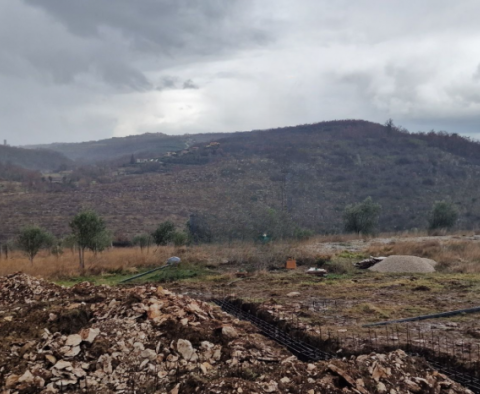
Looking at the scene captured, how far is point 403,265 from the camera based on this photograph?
14086 millimetres

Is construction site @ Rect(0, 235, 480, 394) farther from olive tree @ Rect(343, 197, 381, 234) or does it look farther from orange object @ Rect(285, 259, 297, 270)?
olive tree @ Rect(343, 197, 381, 234)

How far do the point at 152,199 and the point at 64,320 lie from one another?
129ft

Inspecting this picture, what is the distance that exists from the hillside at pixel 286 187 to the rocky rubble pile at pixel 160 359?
656 inches

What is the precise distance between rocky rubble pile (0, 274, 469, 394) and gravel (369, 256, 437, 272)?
8.12 meters

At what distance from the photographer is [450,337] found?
704cm

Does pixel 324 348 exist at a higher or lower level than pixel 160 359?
lower

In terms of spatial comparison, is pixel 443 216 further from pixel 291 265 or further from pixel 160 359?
pixel 160 359

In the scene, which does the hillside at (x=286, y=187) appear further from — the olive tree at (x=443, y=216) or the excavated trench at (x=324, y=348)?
the excavated trench at (x=324, y=348)

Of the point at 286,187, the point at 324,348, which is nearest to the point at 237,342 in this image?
the point at 324,348

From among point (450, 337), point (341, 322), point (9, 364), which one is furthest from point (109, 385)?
point (450, 337)

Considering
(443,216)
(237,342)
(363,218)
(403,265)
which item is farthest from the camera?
(363,218)

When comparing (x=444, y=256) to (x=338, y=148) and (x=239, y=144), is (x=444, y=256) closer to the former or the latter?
(x=338, y=148)

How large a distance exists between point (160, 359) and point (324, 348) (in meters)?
2.68

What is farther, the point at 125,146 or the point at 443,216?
the point at 125,146
